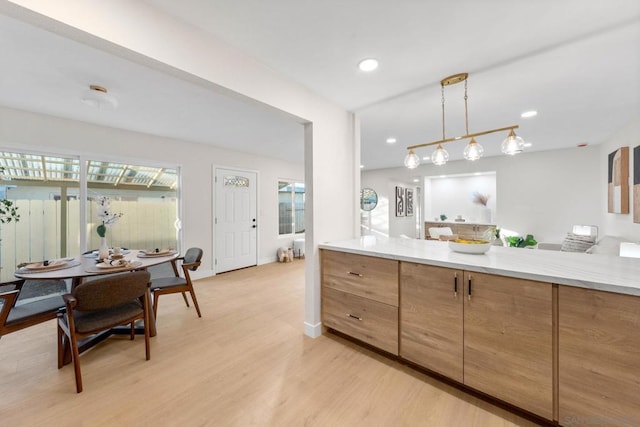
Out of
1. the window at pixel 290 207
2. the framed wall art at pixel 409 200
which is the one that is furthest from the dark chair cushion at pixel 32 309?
the framed wall art at pixel 409 200

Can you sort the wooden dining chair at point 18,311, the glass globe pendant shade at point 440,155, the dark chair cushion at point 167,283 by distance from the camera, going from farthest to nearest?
1. the dark chair cushion at point 167,283
2. the glass globe pendant shade at point 440,155
3. the wooden dining chair at point 18,311

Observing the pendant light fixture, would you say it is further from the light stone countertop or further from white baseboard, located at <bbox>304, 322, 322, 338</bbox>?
white baseboard, located at <bbox>304, 322, 322, 338</bbox>

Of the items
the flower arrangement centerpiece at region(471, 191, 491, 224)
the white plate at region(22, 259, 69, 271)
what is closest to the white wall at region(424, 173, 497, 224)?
the flower arrangement centerpiece at region(471, 191, 491, 224)

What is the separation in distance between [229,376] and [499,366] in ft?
5.93

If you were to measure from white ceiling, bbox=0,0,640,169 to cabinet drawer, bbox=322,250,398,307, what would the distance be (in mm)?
1599

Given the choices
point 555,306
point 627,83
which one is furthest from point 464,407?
point 627,83

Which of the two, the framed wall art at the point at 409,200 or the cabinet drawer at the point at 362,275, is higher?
the framed wall art at the point at 409,200

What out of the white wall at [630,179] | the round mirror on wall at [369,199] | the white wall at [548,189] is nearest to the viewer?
the white wall at [630,179]

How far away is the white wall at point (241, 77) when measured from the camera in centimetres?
117

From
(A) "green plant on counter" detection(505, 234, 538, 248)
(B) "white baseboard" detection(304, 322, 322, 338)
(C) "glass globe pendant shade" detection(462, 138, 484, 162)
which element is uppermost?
(C) "glass globe pendant shade" detection(462, 138, 484, 162)

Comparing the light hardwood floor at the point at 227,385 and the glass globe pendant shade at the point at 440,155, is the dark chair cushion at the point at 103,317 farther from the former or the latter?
the glass globe pendant shade at the point at 440,155

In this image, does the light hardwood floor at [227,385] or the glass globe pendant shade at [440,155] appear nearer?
the light hardwood floor at [227,385]

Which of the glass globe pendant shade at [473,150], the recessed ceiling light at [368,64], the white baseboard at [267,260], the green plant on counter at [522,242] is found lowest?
the white baseboard at [267,260]

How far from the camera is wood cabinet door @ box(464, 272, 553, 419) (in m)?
1.32
